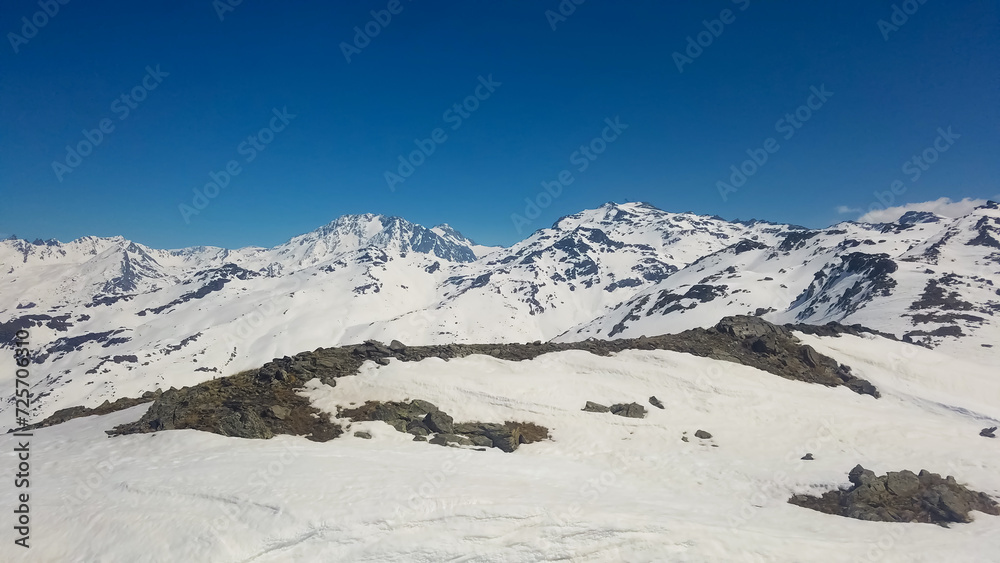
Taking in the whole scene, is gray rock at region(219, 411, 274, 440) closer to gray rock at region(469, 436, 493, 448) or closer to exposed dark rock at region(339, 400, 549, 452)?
exposed dark rock at region(339, 400, 549, 452)

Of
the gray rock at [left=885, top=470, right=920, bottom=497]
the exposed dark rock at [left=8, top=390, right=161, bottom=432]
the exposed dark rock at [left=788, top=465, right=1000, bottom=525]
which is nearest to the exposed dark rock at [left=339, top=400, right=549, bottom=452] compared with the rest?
the exposed dark rock at [left=788, top=465, right=1000, bottom=525]

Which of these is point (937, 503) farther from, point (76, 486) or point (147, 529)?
point (76, 486)

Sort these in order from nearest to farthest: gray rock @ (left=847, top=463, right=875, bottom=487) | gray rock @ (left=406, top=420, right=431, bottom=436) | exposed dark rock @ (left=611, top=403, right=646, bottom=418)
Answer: gray rock @ (left=847, top=463, right=875, bottom=487), gray rock @ (left=406, top=420, right=431, bottom=436), exposed dark rock @ (left=611, top=403, right=646, bottom=418)

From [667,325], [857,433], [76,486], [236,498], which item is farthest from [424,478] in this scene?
[667,325]

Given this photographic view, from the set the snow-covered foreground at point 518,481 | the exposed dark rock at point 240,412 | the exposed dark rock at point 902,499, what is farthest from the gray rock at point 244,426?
the exposed dark rock at point 902,499

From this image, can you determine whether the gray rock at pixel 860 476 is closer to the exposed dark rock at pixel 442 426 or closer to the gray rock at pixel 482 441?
the exposed dark rock at pixel 442 426

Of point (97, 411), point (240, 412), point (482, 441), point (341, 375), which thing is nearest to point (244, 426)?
point (240, 412)
